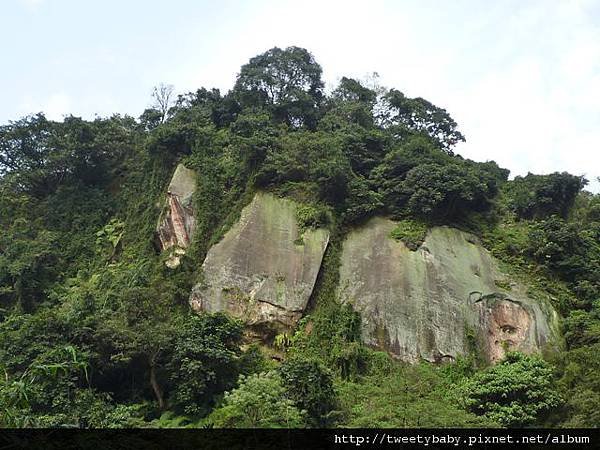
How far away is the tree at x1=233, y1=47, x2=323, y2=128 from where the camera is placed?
2575cm

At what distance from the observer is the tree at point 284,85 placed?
25.8 metres

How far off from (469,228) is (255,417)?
36.8ft

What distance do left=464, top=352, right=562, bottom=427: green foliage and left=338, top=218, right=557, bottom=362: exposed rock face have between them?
1.98 meters

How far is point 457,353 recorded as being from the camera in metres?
16.9

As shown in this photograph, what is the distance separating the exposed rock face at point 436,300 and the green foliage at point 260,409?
496cm

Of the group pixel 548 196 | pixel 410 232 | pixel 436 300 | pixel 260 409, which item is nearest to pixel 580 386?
pixel 436 300

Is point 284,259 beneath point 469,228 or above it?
beneath

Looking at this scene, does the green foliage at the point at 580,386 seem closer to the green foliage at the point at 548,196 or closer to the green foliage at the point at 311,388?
the green foliage at the point at 311,388

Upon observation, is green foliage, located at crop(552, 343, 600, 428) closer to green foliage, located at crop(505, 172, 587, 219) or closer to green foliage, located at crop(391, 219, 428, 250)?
green foliage, located at crop(391, 219, 428, 250)

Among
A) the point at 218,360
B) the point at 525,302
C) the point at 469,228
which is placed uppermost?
the point at 469,228

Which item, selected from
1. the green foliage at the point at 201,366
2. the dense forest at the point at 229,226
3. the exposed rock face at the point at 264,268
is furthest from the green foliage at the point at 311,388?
the exposed rock face at the point at 264,268

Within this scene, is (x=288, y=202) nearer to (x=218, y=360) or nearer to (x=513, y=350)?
(x=218, y=360)

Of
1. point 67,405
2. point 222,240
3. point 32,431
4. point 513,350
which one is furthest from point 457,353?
point 32,431

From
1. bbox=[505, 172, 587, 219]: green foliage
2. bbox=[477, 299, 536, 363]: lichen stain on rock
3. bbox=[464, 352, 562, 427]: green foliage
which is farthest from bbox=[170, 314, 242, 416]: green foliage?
bbox=[505, 172, 587, 219]: green foliage
